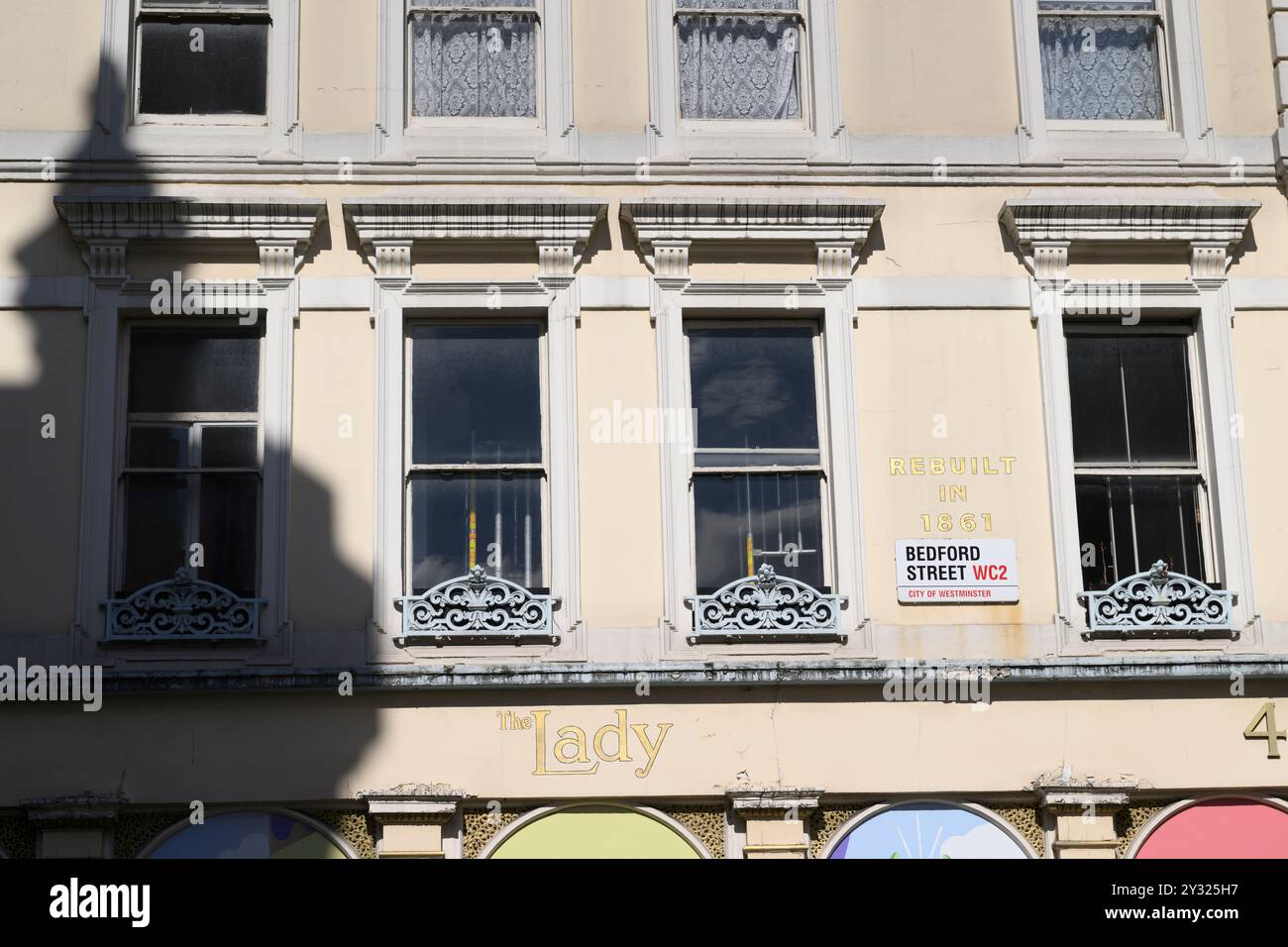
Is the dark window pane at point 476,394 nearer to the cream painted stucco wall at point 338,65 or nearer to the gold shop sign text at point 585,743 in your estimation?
the cream painted stucco wall at point 338,65

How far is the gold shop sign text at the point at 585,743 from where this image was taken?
1248 centimetres

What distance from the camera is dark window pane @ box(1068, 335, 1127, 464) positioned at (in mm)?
13586

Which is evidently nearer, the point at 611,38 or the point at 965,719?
the point at 965,719

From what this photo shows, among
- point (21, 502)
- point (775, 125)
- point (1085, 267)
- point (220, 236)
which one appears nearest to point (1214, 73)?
point (1085, 267)

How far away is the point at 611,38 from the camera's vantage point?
13969mm

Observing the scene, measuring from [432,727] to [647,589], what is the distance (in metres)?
1.84

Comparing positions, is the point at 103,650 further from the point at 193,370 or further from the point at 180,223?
the point at 180,223

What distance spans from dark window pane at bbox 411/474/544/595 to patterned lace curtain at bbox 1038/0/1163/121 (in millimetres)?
5370

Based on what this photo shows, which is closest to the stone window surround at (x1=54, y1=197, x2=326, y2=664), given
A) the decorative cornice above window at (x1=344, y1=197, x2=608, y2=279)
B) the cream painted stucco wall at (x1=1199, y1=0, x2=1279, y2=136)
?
the decorative cornice above window at (x1=344, y1=197, x2=608, y2=279)

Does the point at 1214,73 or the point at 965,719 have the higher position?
the point at 1214,73

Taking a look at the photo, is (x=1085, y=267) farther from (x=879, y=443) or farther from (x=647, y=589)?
(x=647, y=589)

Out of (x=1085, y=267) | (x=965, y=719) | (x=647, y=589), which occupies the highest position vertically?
(x=1085, y=267)

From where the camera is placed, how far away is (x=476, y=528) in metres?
13.1

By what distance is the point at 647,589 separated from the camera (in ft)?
42.4
